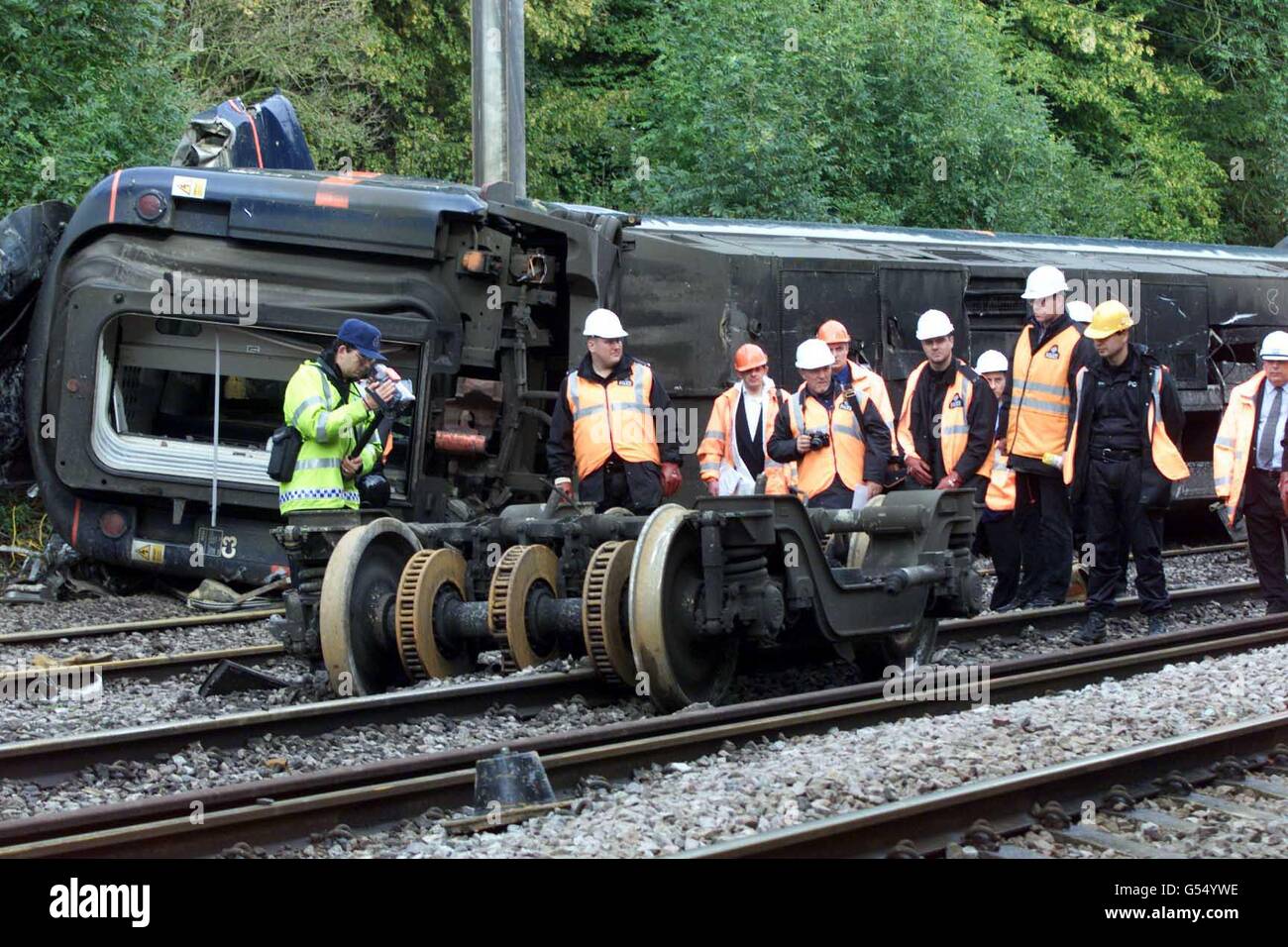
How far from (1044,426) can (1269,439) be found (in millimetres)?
1316

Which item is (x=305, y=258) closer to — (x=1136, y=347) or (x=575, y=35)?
(x=1136, y=347)

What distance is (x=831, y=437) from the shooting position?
925 centimetres

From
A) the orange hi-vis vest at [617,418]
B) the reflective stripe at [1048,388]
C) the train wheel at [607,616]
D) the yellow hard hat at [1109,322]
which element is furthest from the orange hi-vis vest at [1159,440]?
the train wheel at [607,616]

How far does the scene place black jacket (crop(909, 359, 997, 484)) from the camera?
10.2m

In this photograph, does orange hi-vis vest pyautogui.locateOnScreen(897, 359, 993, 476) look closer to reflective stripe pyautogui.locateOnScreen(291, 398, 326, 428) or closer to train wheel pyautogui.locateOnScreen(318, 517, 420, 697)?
train wheel pyautogui.locateOnScreen(318, 517, 420, 697)

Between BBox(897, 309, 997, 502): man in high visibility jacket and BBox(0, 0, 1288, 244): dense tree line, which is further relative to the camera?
BBox(0, 0, 1288, 244): dense tree line

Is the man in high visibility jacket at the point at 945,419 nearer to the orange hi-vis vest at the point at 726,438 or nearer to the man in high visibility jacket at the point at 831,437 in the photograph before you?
the man in high visibility jacket at the point at 831,437

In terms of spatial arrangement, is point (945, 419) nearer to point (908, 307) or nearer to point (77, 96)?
point (908, 307)

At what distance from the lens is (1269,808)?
557 cm

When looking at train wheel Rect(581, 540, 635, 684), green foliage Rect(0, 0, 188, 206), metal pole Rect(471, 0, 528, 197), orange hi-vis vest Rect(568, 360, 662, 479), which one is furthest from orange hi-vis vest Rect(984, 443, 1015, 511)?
green foliage Rect(0, 0, 188, 206)

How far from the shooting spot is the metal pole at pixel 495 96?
14.1 meters

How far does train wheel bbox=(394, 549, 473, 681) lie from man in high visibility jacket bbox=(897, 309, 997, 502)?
363 cm

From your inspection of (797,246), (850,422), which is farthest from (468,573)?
(797,246)
